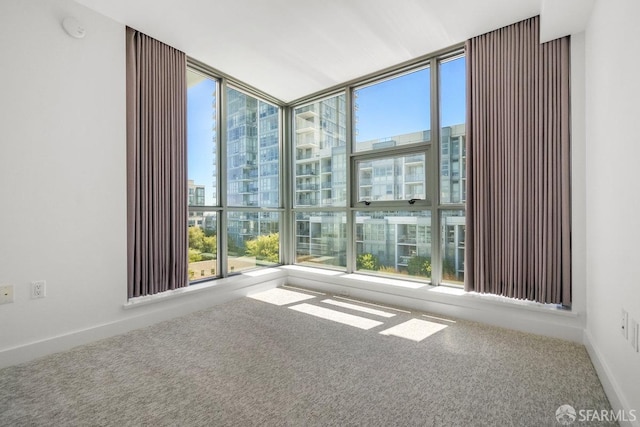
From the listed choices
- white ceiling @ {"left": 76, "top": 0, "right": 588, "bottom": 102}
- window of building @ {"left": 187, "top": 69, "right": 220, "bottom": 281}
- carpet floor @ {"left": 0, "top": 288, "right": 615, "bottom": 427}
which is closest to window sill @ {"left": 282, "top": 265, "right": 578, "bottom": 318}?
carpet floor @ {"left": 0, "top": 288, "right": 615, "bottom": 427}

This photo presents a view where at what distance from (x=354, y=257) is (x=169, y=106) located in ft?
9.03

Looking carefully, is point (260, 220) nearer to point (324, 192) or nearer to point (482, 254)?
point (324, 192)

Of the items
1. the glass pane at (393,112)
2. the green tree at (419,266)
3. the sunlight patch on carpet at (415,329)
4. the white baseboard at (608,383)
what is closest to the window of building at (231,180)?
the glass pane at (393,112)

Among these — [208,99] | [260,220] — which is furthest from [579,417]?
[208,99]

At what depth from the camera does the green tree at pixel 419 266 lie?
10.7 feet

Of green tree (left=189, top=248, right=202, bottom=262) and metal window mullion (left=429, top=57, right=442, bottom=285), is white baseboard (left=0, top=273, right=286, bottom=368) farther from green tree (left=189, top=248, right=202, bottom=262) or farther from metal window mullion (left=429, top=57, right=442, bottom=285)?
metal window mullion (left=429, top=57, right=442, bottom=285)

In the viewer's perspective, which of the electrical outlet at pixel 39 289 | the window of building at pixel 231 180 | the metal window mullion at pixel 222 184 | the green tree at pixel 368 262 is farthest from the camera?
the green tree at pixel 368 262

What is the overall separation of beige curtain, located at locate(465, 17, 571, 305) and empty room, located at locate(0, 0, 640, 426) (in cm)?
2

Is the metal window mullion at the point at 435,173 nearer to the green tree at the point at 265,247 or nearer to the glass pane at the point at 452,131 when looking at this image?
the glass pane at the point at 452,131

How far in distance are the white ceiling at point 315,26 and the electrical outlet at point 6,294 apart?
2183 mm

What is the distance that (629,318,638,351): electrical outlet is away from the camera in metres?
1.23

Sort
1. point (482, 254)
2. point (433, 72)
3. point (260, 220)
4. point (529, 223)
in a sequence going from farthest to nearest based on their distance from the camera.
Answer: point (260, 220), point (433, 72), point (482, 254), point (529, 223)

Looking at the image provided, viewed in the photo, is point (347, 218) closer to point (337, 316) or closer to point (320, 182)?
point (320, 182)

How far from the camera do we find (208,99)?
11.5 feet
